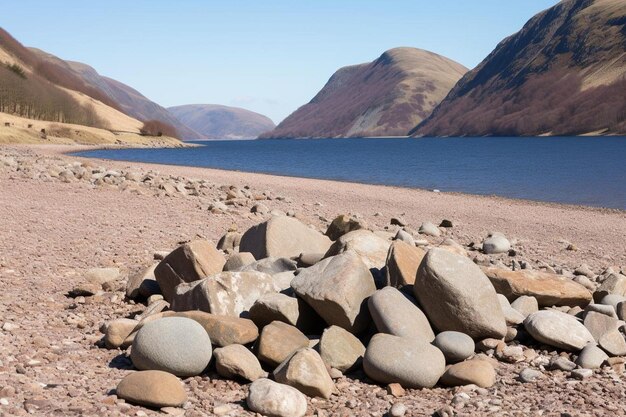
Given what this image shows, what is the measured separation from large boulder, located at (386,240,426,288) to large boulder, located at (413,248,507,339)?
471 millimetres

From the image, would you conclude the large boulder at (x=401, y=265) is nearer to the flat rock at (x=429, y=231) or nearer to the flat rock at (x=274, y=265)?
the flat rock at (x=274, y=265)

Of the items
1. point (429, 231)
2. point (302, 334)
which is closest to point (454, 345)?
point (302, 334)

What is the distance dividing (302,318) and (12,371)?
314 cm

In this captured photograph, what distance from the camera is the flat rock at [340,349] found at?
6.89 meters

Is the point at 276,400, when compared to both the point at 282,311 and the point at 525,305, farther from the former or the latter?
the point at 525,305

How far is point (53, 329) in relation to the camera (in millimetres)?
7812

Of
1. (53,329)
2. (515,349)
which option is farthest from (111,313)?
(515,349)

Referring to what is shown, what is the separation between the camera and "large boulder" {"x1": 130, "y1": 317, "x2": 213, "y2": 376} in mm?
6477

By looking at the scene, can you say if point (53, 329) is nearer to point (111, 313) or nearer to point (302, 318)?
point (111, 313)

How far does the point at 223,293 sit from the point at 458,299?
111 inches

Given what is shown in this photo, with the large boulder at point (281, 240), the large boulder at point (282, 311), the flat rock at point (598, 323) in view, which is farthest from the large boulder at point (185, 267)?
the flat rock at point (598, 323)

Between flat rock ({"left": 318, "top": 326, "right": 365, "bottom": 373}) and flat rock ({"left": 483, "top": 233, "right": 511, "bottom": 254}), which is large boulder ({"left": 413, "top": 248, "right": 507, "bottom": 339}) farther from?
flat rock ({"left": 483, "top": 233, "right": 511, "bottom": 254})

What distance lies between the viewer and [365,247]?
30.1 ft

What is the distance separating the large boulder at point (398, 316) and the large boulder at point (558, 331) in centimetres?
126
